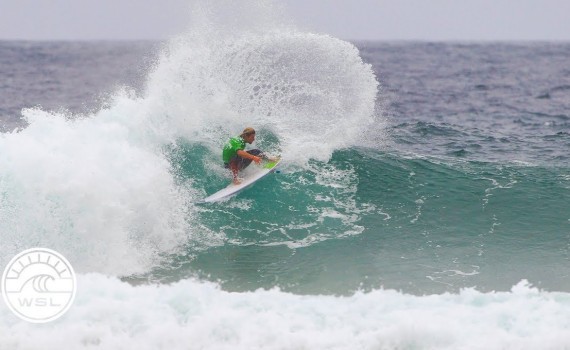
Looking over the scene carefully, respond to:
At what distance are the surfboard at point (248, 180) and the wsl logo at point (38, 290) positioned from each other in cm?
458

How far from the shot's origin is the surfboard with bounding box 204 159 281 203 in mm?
14375

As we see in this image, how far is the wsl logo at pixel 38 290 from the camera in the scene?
29.7 ft

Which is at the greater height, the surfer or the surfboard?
the surfer

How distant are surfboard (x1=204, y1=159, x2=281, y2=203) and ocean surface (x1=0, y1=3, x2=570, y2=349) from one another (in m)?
0.23

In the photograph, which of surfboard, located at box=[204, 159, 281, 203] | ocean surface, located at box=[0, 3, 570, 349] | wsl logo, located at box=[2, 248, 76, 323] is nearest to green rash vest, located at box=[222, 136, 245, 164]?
surfboard, located at box=[204, 159, 281, 203]

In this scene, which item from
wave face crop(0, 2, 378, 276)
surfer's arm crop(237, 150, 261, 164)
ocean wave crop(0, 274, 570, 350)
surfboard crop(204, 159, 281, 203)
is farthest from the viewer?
surfboard crop(204, 159, 281, 203)

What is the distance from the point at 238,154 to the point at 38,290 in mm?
5837

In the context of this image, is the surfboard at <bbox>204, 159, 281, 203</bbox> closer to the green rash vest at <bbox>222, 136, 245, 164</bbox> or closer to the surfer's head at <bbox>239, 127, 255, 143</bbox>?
the green rash vest at <bbox>222, 136, 245, 164</bbox>

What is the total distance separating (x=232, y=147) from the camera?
14164mm

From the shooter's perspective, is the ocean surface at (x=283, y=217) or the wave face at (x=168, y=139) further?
the wave face at (x=168, y=139)

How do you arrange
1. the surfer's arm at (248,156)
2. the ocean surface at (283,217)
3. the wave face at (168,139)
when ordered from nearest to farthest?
the ocean surface at (283,217) < the wave face at (168,139) < the surfer's arm at (248,156)

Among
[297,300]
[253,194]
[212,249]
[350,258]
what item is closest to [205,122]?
[253,194]

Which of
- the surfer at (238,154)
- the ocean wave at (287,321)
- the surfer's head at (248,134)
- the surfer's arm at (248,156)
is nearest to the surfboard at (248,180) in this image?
the surfer at (238,154)

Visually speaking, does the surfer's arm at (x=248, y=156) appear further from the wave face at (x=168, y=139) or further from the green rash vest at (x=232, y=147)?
the wave face at (x=168, y=139)
